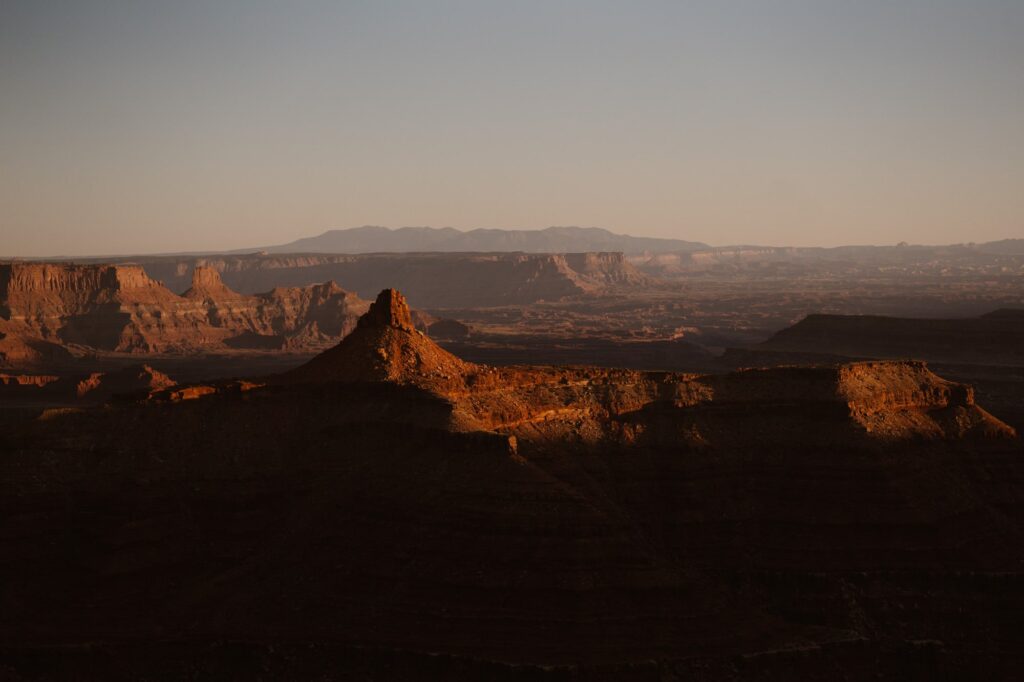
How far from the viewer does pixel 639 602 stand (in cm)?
4088

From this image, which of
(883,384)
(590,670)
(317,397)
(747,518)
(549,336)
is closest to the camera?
(590,670)

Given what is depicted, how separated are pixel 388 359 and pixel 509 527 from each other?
15.6 meters

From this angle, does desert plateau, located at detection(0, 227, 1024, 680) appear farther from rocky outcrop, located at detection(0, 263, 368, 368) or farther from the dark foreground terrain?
rocky outcrop, located at detection(0, 263, 368, 368)

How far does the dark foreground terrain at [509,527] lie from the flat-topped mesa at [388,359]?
0.22 meters

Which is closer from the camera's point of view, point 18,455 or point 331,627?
point 331,627

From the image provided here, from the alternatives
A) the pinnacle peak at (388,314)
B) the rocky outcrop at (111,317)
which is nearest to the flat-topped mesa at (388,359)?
the pinnacle peak at (388,314)

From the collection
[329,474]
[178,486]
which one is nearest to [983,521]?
[329,474]

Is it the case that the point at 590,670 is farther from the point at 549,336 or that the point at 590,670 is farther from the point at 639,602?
the point at 549,336

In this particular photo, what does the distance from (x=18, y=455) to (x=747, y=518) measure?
1302 inches

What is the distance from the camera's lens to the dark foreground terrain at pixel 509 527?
39.9 meters

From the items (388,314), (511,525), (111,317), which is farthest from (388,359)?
(111,317)

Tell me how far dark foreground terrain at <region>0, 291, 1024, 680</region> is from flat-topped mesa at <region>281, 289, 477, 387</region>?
221mm

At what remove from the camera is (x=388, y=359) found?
55.7 meters

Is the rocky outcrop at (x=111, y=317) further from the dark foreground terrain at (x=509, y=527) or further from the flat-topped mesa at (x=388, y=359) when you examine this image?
the dark foreground terrain at (x=509, y=527)
